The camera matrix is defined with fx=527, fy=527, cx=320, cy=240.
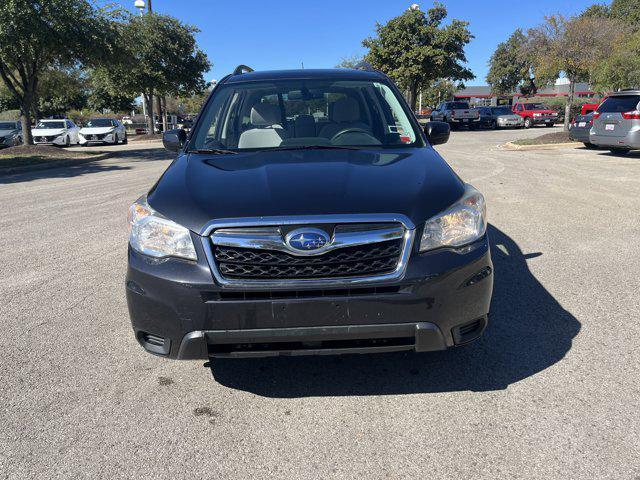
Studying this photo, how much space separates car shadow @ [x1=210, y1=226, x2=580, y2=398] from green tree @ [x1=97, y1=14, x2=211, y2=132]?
104 ft

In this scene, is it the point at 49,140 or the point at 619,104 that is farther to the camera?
the point at 49,140

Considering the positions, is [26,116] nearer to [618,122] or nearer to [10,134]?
[10,134]

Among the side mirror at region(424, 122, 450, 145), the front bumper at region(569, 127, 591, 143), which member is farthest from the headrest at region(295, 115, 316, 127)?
the front bumper at region(569, 127, 591, 143)

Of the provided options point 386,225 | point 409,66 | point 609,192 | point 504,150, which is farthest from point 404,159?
point 409,66

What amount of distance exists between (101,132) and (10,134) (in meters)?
4.23

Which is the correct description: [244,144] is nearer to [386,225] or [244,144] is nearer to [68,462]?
[386,225]

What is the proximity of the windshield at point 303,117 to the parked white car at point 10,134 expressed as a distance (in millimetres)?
25771

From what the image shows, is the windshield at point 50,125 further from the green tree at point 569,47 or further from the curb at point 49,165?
the green tree at point 569,47

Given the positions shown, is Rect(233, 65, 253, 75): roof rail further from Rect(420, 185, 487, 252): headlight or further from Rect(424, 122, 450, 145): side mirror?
Rect(420, 185, 487, 252): headlight

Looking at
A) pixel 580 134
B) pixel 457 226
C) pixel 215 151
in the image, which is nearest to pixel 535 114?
pixel 580 134

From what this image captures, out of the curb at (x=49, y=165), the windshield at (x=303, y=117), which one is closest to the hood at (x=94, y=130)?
the curb at (x=49, y=165)

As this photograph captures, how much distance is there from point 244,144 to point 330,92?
3.12ft

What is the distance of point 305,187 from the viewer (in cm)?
280

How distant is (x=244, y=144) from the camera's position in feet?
12.7
